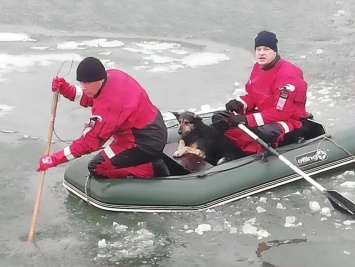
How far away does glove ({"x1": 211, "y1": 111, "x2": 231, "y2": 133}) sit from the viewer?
732 cm

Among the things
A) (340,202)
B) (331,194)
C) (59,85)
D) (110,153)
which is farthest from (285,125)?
(59,85)

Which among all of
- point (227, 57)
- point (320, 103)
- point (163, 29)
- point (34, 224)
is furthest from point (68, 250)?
point (163, 29)

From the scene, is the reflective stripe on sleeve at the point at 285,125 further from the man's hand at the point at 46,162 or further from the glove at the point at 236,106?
the man's hand at the point at 46,162

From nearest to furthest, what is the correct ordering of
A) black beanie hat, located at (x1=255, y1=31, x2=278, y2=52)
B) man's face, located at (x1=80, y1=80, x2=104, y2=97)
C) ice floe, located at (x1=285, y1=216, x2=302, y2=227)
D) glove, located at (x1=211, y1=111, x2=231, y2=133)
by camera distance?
man's face, located at (x1=80, y1=80, x2=104, y2=97) < ice floe, located at (x1=285, y1=216, x2=302, y2=227) < black beanie hat, located at (x1=255, y1=31, x2=278, y2=52) < glove, located at (x1=211, y1=111, x2=231, y2=133)

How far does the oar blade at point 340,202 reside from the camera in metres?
6.43

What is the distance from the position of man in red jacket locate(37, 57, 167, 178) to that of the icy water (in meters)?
0.48

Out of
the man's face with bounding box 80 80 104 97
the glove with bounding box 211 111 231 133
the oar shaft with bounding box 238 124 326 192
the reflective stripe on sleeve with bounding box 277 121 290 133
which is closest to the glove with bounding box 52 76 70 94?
the man's face with bounding box 80 80 104 97

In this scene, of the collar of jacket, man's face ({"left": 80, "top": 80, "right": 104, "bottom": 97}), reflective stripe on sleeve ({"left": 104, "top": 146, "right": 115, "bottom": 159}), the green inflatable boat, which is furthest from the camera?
the collar of jacket

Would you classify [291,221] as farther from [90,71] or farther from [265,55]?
[90,71]

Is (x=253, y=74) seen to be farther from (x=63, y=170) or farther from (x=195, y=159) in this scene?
(x=63, y=170)

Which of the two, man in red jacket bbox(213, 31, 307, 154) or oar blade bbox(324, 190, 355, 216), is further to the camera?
man in red jacket bbox(213, 31, 307, 154)

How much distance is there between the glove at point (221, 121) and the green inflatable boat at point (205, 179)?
0.46 m

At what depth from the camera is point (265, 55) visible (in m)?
7.12

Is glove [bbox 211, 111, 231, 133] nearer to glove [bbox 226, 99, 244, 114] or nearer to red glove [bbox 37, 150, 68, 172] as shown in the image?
glove [bbox 226, 99, 244, 114]
